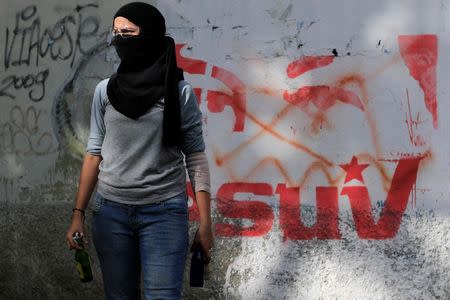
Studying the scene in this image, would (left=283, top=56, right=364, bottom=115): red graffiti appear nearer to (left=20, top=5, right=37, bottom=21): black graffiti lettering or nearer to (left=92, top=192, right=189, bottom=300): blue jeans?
(left=92, top=192, right=189, bottom=300): blue jeans

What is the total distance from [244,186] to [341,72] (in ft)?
2.83

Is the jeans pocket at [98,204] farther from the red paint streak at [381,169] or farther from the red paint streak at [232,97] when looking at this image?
the red paint streak at [381,169]

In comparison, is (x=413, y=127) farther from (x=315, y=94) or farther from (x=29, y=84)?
(x=29, y=84)

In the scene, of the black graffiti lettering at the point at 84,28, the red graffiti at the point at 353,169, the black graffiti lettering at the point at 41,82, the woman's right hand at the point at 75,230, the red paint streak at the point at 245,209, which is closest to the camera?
the woman's right hand at the point at 75,230

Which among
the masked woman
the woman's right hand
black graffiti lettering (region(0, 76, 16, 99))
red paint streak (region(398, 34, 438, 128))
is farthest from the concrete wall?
the woman's right hand

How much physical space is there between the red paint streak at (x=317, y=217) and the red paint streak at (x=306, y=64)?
654mm

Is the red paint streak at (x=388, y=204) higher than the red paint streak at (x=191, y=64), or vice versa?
the red paint streak at (x=191, y=64)

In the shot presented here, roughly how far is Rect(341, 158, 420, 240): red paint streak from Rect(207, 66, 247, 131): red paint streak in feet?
2.41

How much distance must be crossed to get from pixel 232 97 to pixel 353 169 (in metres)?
0.82

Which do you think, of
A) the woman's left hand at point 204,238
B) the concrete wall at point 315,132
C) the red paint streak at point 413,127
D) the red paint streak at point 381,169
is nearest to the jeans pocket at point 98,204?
the woman's left hand at point 204,238

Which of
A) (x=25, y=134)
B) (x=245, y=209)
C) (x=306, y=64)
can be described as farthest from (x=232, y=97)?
(x=25, y=134)

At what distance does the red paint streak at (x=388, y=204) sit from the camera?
445 centimetres

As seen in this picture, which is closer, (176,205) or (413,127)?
(176,205)

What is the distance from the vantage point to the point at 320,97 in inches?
180
